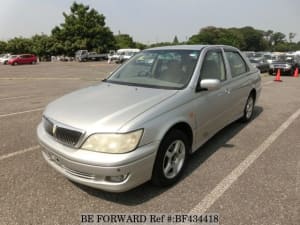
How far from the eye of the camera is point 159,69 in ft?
13.2

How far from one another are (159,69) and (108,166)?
1.93 meters

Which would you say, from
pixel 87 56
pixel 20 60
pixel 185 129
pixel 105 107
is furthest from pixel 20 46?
pixel 185 129

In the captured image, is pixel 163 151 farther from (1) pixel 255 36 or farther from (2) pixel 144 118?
(1) pixel 255 36

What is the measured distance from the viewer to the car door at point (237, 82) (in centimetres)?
466

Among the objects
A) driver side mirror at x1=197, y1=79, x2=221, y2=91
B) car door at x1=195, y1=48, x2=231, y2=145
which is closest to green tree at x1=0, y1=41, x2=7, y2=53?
car door at x1=195, y1=48, x2=231, y2=145

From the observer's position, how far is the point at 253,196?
3047 mm

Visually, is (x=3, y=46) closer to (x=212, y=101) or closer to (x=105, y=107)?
(x=212, y=101)

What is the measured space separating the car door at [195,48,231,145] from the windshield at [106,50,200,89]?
0.22 m

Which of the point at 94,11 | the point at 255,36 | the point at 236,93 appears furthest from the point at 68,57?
the point at 255,36

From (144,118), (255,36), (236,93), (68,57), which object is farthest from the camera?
(255,36)

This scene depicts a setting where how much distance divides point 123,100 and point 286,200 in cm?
210

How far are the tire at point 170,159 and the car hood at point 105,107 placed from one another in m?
0.45

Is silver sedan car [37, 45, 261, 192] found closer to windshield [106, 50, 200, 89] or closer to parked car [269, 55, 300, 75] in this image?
windshield [106, 50, 200, 89]

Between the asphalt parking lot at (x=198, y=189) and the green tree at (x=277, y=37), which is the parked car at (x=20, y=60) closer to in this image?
the asphalt parking lot at (x=198, y=189)
